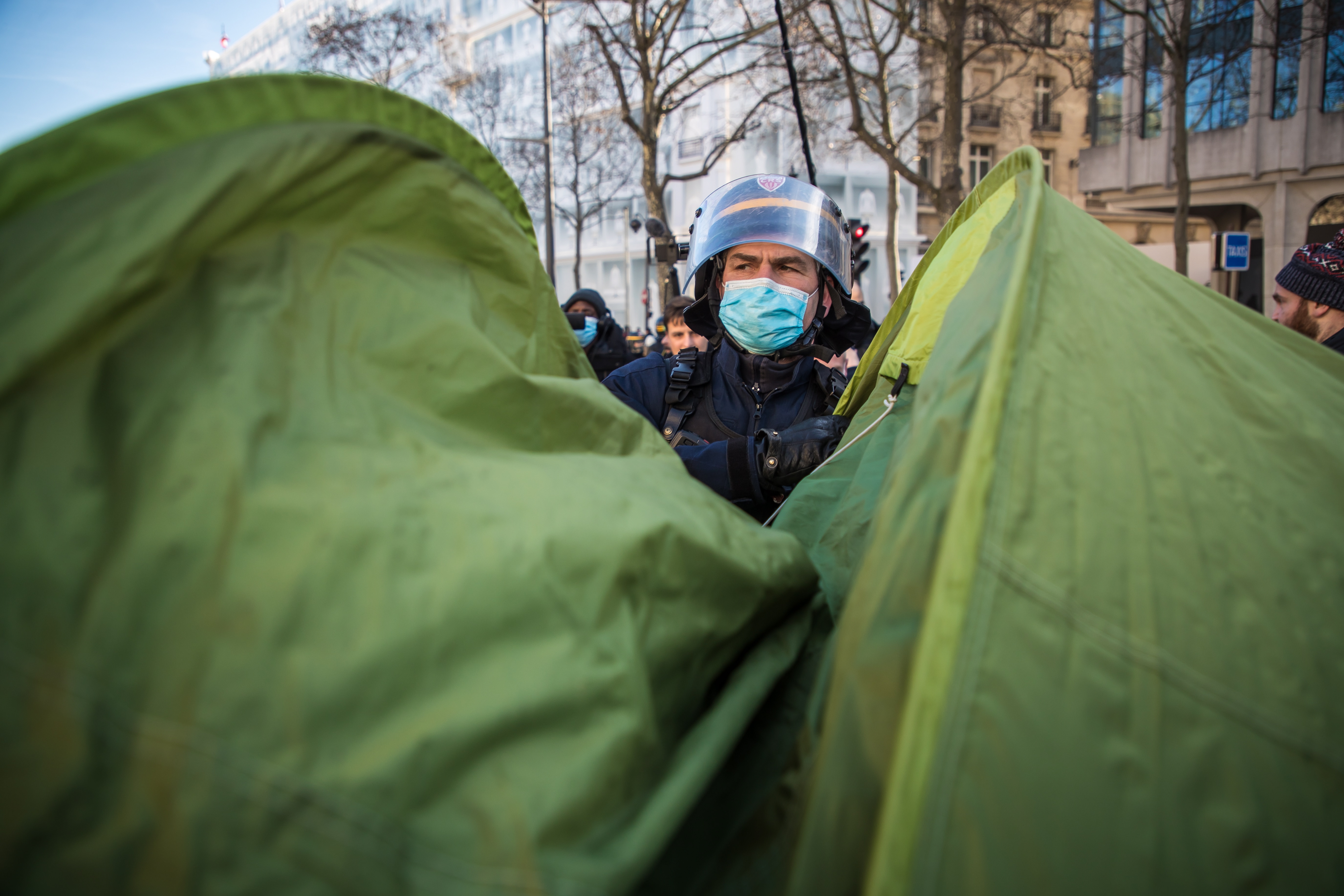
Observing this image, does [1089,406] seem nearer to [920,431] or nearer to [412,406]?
[920,431]

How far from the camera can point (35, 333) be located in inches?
25.8

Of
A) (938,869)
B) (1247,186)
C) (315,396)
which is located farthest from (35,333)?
(1247,186)

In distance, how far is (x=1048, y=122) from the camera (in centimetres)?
2755

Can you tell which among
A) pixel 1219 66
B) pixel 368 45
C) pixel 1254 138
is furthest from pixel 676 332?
pixel 1254 138

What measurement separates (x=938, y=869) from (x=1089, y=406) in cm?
58

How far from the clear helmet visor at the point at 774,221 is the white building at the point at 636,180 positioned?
1957 cm

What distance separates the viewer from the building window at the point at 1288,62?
1516 cm

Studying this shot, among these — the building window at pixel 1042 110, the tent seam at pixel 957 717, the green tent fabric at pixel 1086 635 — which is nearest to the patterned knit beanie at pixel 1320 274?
the green tent fabric at pixel 1086 635

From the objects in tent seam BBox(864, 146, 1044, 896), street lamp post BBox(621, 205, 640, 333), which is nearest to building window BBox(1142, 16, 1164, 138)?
street lamp post BBox(621, 205, 640, 333)

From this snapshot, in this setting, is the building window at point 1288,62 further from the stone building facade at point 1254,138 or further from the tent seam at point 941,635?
the tent seam at point 941,635

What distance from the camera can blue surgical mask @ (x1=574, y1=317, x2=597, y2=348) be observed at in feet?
23.4

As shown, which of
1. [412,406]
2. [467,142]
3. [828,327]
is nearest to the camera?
[412,406]

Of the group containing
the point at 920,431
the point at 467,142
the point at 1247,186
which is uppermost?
the point at 1247,186

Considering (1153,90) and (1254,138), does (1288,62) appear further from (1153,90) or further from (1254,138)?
(1153,90)
